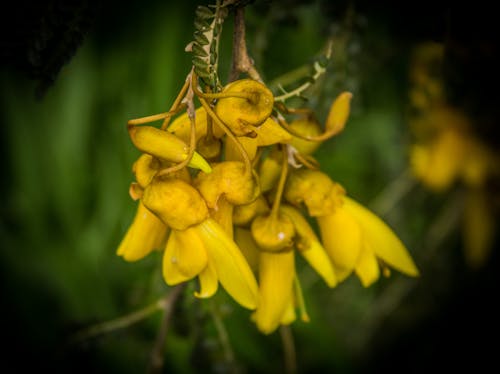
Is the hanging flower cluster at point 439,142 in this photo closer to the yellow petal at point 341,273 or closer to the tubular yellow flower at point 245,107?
the yellow petal at point 341,273

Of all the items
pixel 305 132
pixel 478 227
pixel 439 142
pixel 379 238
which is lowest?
pixel 478 227

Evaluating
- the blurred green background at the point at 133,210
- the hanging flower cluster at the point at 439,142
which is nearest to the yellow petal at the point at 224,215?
the blurred green background at the point at 133,210

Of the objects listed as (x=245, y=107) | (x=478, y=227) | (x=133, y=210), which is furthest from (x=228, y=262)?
(x=478, y=227)

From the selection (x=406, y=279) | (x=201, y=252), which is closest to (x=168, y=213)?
(x=201, y=252)

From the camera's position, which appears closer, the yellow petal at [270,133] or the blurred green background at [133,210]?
the yellow petal at [270,133]

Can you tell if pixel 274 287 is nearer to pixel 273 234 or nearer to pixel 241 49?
pixel 273 234

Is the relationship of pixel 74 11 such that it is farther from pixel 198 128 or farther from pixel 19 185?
pixel 19 185
